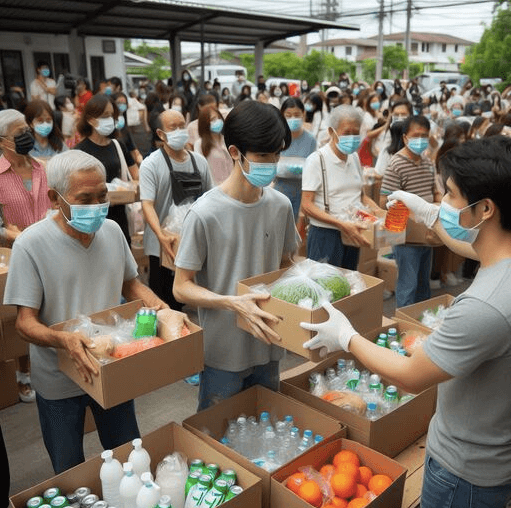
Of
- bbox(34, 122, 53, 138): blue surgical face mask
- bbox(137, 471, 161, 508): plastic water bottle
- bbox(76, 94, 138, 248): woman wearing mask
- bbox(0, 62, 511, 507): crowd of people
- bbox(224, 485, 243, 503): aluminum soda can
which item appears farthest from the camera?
bbox(34, 122, 53, 138): blue surgical face mask

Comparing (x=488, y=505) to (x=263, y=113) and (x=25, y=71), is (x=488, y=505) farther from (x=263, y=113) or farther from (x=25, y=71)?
(x=25, y=71)

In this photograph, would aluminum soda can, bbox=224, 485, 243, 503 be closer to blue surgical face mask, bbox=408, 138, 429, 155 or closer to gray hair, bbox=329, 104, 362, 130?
gray hair, bbox=329, 104, 362, 130

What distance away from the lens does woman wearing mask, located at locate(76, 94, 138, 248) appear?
402cm

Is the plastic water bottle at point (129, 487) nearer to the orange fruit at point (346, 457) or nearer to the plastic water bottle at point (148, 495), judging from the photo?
the plastic water bottle at point (148, 495)

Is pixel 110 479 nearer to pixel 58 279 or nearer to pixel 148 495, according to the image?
pixel 148 495

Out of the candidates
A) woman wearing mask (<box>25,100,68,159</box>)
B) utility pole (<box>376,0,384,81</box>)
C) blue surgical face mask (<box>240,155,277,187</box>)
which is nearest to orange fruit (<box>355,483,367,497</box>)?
blue surgical face mask (<box>240,155,277,187</box>)

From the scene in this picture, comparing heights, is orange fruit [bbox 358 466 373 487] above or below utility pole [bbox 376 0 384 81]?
below

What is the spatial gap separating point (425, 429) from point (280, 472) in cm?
88

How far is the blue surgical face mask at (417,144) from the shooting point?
12.6ft

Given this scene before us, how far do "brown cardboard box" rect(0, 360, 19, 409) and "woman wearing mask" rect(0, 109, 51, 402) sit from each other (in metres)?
0.88

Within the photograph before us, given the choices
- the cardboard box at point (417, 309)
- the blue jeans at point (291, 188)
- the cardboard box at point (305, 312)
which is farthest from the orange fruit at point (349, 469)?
the blue jeans at point (291, 188)

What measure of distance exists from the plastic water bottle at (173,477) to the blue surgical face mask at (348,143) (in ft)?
7.67

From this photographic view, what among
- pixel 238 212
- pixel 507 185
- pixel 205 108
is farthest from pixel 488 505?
pixel 205 108

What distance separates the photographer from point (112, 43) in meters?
19.2
